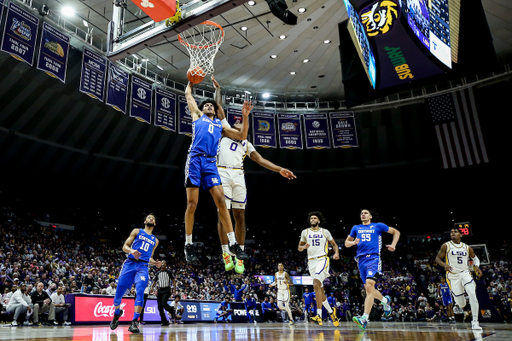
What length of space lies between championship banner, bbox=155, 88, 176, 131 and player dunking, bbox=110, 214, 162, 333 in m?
10.9

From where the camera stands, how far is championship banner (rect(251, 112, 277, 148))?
20531 millimetres

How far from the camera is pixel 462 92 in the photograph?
21031mm

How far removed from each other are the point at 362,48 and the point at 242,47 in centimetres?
833

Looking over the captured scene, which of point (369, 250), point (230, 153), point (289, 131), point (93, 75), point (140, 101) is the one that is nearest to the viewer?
point (230, 153)

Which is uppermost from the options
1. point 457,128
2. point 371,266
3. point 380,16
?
point 457,128

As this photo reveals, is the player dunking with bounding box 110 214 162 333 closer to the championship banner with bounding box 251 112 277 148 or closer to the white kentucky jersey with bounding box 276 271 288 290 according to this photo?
the white kentucky jersey with bounding box 276 271 288 290

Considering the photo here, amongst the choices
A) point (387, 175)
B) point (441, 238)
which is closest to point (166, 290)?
point (387, 175)

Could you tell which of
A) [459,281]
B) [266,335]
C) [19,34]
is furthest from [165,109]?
[266,335]

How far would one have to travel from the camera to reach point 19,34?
12812 millimetres

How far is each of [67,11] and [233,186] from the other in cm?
1419

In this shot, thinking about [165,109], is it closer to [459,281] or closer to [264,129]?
[264,129]

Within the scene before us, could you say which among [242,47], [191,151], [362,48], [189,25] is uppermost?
[242,47]

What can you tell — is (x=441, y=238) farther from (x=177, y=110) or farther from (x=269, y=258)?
(x=177, y=110)

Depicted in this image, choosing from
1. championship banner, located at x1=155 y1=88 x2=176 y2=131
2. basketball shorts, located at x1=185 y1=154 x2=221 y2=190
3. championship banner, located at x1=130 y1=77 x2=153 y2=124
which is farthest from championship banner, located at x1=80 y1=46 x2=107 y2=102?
basketball shorts, located at x1=185 y1=154 x2=221 y2=190
